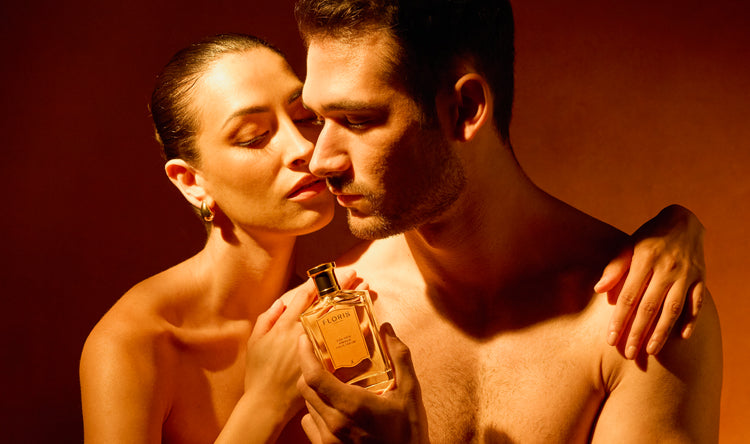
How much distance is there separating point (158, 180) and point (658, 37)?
50.1 inches

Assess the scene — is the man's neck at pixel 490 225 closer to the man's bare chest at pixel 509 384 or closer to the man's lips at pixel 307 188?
the man's bare chest at pixel 509 384

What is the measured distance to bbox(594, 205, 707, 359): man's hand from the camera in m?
1.14

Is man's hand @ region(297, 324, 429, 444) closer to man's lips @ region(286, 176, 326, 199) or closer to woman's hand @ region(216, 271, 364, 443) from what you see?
woman's hand @ region(216, 271, 364, 443)

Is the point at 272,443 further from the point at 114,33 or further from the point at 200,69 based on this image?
the point at 114,33

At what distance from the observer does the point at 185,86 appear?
4.88 ft

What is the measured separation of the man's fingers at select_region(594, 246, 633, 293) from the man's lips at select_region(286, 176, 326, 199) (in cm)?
54

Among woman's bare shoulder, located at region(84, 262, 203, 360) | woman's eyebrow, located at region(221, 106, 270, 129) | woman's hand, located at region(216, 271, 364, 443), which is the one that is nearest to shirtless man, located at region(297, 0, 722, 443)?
woman's hand, located at region(216, 271, 364, 443)

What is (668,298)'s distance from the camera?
3.73ft

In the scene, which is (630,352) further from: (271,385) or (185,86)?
(185,86)

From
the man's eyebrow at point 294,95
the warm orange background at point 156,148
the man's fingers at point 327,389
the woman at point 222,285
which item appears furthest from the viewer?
the warm orange background at point 156,148


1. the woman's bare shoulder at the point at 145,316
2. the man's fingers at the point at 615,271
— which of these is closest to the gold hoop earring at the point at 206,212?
the woman's bare shoulder at the point at 145,316

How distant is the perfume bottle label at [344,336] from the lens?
1.19 meters

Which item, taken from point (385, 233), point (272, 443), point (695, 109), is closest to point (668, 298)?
point (385, 233)

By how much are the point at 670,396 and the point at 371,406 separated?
47cm
